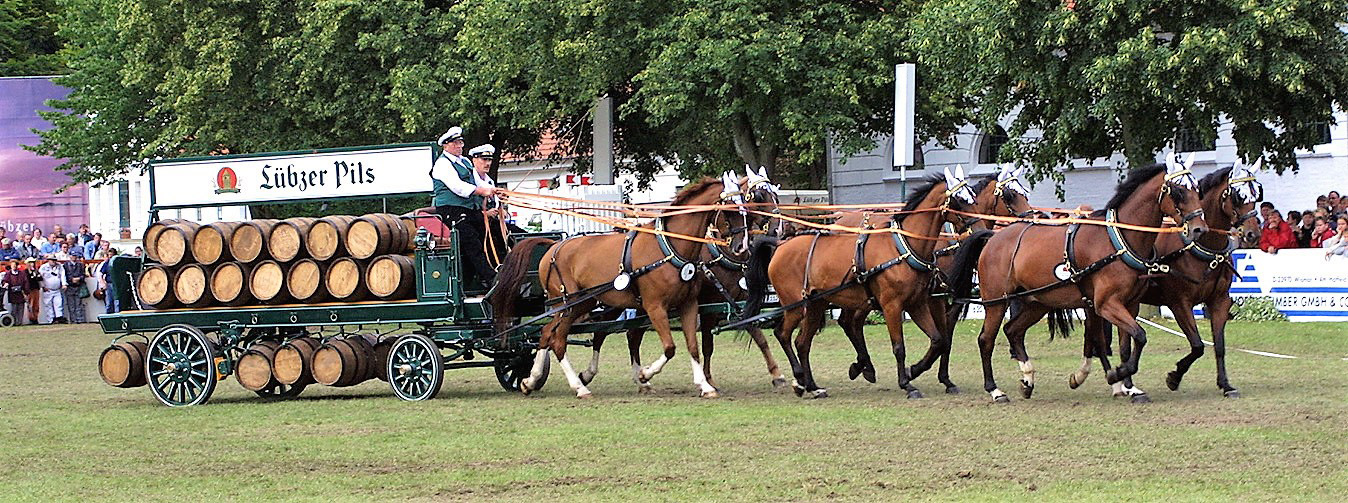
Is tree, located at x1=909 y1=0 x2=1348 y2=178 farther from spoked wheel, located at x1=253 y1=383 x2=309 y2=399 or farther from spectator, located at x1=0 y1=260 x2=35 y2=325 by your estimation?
spectator, located at x1=0 y1=260 x2=35 y2=325

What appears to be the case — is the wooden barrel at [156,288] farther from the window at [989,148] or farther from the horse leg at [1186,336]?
the window at [989,148]

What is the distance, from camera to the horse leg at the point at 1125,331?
1399cm

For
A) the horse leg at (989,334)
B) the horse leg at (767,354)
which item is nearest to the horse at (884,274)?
the horse leg at (767,354)

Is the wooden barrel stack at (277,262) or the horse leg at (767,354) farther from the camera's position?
the horse leg at (767,354)

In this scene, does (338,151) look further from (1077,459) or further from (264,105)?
(264,105)

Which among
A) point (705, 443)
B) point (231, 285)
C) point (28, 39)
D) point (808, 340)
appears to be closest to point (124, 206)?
point (28, 39)

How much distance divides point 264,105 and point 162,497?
25.4 m

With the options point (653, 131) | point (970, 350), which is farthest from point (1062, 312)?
point (653, 131)

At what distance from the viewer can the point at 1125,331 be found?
1421 centimetres

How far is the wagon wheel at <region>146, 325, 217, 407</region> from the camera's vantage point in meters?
16.2

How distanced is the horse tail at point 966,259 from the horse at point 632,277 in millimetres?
1826

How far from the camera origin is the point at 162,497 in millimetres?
10094

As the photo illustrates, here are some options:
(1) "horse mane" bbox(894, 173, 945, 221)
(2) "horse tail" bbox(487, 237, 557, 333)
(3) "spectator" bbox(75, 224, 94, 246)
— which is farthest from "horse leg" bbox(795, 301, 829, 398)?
(3) "spectator" bbox(75, 224, 94, 246)

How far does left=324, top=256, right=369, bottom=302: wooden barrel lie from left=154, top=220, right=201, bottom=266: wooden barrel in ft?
4.29
